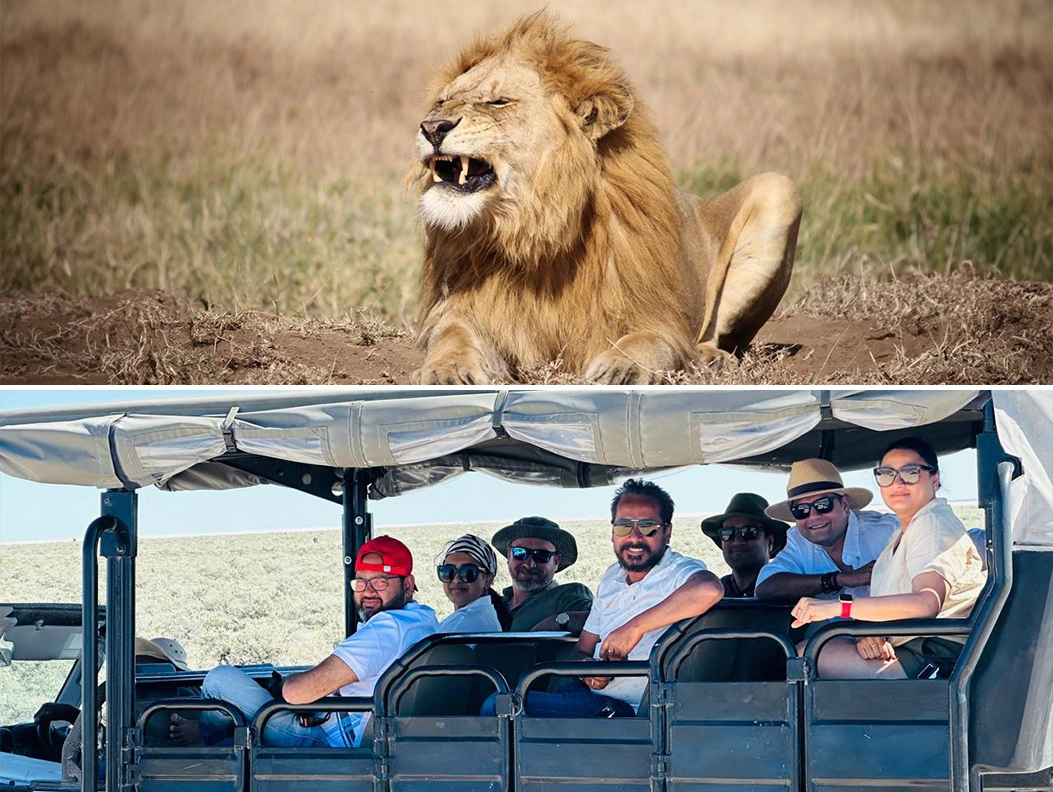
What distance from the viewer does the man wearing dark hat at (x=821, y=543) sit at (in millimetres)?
5668

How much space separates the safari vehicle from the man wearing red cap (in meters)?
0.14

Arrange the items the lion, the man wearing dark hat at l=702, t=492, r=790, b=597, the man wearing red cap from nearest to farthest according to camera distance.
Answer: the man wearing red cap
the man wearing dark hat at l=702, t=492, r=790, b=597
the lion

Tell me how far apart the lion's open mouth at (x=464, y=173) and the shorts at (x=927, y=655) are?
377 centimetres

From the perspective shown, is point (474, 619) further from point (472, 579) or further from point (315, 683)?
point (315, 683)

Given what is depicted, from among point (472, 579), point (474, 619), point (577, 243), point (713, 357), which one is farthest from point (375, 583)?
point (713, 357)

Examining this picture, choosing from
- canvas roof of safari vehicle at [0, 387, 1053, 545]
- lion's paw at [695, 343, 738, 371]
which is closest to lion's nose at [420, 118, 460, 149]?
lion's paw at [695, 343, 738, 371]

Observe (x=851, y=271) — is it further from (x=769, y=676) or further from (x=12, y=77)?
(x=12, y=77)

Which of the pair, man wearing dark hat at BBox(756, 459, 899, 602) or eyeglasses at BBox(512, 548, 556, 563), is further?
eyeglasses at BBox(512, 548, 556, 563)

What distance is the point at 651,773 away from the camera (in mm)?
4680

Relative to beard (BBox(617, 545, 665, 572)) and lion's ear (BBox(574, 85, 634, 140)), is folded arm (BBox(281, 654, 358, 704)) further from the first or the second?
lion's ear (BBox(574, 85, 634, 140))

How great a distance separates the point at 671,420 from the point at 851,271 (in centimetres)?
890

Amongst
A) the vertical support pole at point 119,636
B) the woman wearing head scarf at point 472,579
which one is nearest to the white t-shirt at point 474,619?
the woman wearing head scarf at point 472,579

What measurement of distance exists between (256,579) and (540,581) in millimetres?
14028

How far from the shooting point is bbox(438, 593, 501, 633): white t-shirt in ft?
19.0
